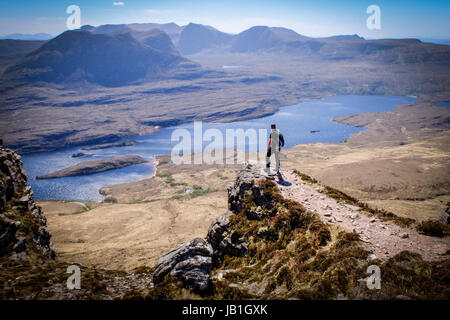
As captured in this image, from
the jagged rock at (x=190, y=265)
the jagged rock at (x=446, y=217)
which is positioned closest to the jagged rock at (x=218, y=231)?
the jagged rock at (x=190, y=265)

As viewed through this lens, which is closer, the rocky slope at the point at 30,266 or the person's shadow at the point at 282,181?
the rocky slope at the point at 30,266

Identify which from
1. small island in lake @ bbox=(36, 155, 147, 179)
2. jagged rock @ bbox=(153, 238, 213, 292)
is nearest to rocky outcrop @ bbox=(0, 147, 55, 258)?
jagged rock @ bbox=(153, 238, 213, 292)

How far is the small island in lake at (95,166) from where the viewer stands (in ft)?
437

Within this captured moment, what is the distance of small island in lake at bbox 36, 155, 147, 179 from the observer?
437 ft

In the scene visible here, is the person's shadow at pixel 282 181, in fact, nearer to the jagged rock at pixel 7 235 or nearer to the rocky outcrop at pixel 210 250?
the rocky outcrop at pixel 210 250

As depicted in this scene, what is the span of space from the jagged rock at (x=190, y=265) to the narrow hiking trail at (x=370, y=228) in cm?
733

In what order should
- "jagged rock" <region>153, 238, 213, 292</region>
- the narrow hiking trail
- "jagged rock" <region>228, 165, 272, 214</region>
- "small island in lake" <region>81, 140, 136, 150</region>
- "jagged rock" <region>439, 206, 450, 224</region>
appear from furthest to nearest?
"small island in lake" <region>81, 140, 136, 150</region>
"jagged rock" <region>228, 165, 272, 214</region>
"jagged rock" <region>439, 206, 450, 224</region>
"jagged rock" <region>153, 238, 213, 292</region>
the narrow hiking trail

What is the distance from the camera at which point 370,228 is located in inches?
580

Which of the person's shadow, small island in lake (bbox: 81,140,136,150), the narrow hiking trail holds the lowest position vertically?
small island in lake (bbox: 81,140,136,150)

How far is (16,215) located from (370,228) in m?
24.7

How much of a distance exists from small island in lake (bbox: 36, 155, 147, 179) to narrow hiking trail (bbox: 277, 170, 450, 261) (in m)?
137

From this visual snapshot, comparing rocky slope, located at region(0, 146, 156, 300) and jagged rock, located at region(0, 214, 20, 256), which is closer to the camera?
rocky slope, located at region(0, 146, 156, 300)

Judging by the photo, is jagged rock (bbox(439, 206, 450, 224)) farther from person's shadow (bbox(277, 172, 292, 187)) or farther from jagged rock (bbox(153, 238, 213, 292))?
→ jagged rock (bbox(153, 238, 213, 292))
